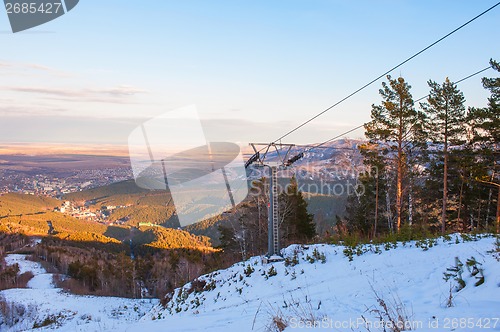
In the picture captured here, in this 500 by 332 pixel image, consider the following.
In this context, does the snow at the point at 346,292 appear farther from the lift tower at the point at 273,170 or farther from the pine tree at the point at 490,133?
the pine tree at the point at 490,133

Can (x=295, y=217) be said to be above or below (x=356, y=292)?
below

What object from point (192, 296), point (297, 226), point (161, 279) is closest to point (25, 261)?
point (161, 279)

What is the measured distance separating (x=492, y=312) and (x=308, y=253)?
421 inches

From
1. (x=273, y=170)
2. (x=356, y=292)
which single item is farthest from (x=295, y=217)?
(x=356, y=292)

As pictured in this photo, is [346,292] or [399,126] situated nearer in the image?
[346,292]

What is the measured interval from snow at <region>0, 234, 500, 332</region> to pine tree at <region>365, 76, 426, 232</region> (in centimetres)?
1393

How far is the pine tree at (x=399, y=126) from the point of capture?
26.3 m

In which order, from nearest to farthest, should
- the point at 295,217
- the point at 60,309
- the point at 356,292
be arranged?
the point at 356,292
the point at 295,217
the point at 60,309

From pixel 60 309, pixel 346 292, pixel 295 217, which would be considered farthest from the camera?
pixel 60 309

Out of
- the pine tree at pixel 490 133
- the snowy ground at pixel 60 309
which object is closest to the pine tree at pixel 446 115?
the pine tree at pixel 490 133

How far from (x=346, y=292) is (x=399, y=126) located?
21057 millimetres

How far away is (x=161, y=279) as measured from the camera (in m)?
69.9

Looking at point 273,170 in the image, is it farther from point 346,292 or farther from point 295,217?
point 295,217

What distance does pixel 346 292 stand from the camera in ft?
26.3
